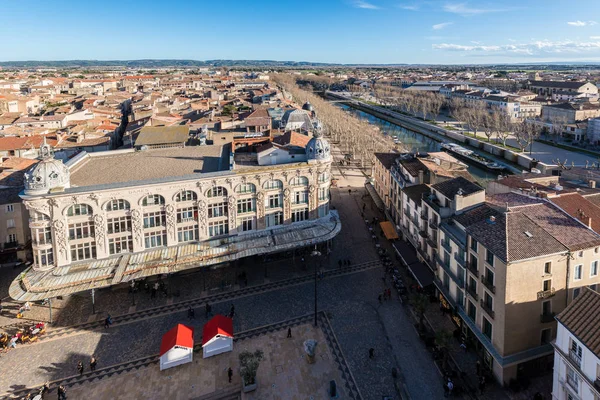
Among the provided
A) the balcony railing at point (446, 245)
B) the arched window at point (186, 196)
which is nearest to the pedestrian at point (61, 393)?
the arched window at point (186, 196)

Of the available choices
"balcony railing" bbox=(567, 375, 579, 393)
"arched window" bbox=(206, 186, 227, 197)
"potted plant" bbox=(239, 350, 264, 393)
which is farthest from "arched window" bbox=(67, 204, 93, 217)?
"balcony railing" bbox=(567, 375, 579, 393)

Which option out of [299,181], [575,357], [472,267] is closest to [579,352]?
[575,357]

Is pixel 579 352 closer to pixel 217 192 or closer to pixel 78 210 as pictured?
pixel 217 192

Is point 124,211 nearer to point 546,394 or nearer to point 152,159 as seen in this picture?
point 152,159

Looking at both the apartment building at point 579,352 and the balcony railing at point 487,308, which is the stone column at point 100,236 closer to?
the balcony railing at point 487,308

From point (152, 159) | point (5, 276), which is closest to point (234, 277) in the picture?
point (152, 159)

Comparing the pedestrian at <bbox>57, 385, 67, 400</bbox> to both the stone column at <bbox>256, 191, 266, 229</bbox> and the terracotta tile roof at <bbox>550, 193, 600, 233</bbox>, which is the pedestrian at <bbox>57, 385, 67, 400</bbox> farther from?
the terracotta tile roof at <bbox>550, 193, 600, 233</bbox>
